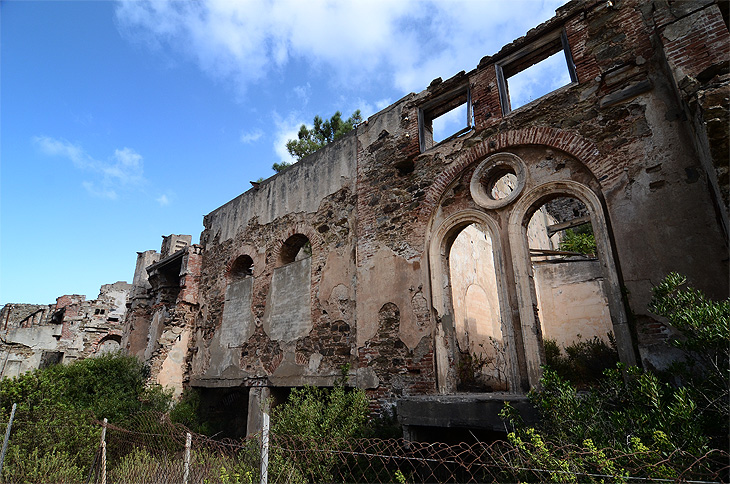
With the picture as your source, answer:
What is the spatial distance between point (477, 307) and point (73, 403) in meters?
8.51

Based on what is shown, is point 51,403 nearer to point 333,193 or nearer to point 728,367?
point 333,193

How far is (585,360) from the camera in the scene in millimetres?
8469

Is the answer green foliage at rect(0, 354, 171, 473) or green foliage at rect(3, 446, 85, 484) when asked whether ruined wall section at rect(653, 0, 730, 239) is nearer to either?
green foliage at rect(3, 446, 85, 484)

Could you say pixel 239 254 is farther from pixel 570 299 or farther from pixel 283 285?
pixel 570 299

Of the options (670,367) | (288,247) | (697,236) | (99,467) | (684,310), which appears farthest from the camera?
(288,247)

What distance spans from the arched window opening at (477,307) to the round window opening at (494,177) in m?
1.25

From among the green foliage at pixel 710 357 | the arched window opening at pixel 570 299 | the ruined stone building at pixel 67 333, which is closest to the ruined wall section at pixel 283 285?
the green foliage at pixel 710 357

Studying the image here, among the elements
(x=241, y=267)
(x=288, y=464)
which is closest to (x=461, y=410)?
(x=288, y=464)

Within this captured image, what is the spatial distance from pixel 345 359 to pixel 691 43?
6.40 metres

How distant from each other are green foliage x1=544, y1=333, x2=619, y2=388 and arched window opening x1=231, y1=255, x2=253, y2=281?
7396 millimetres

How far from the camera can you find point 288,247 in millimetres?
9672

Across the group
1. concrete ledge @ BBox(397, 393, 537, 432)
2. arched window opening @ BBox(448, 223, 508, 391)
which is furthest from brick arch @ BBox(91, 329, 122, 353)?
concrete ledge @ BBox(397, 393, 537, 432)

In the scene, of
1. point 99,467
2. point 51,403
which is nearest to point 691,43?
point 99,467

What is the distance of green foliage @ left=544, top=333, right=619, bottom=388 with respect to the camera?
24.8 ft
